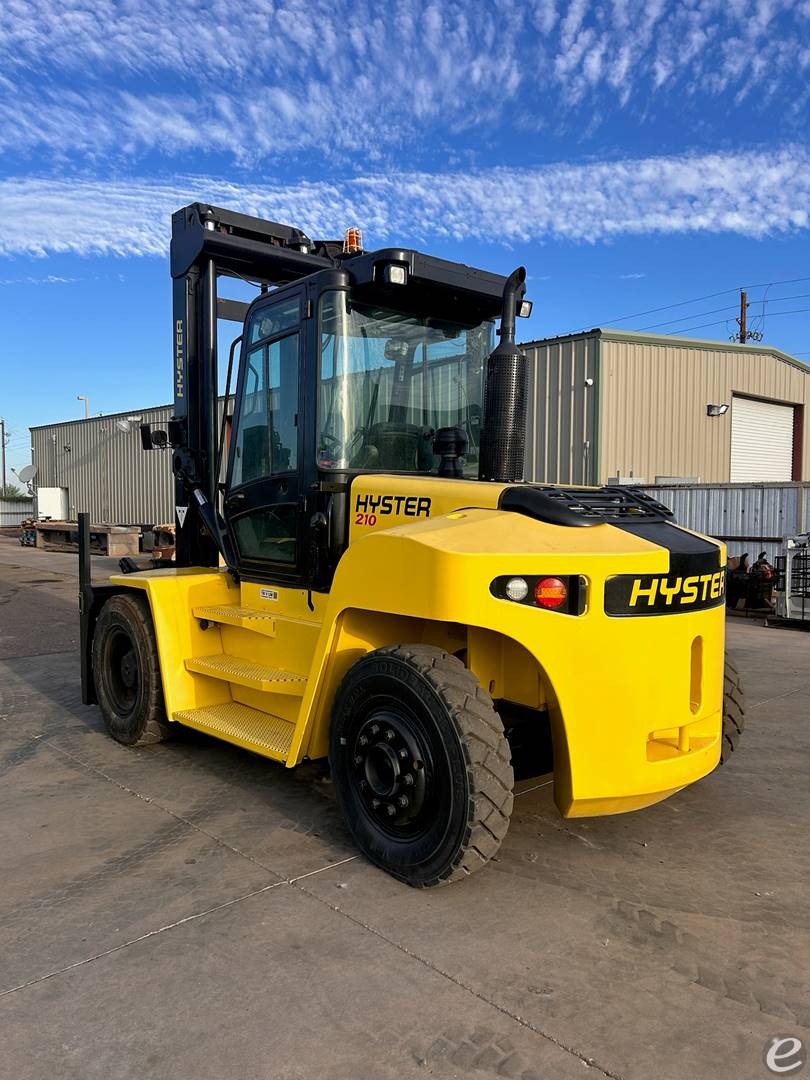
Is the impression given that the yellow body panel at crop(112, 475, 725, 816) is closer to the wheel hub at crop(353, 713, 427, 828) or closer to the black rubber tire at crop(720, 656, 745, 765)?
the wheel hub at crop(353, 713, 427, 828)

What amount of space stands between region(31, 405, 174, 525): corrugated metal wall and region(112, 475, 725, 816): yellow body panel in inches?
954

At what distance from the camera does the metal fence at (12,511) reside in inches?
1698

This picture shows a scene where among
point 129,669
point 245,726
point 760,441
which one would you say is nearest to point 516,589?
point 245,726

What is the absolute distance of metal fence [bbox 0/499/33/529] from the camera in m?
43.1

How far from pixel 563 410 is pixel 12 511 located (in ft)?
117

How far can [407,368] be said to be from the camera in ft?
14.9

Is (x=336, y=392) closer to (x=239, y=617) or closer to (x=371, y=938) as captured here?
(x=239, y=617)

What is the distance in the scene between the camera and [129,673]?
5.42 m

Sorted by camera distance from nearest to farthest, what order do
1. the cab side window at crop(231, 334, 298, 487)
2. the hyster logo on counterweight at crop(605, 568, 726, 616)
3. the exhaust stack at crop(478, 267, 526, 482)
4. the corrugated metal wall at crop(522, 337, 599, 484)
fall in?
the hyster logo on counterweight at crop(605, 568, 726, 616) → the exhaust stack at crop(478, 267, 526, 482) → the cab side window at crop(231, 334, 298, 487) → the corrugated metal wall at crop(522, 337, 599, 484)

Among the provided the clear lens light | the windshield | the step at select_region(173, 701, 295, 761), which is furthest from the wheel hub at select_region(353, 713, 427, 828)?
the windshield

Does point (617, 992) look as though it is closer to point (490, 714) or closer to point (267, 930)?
point (490, 714)

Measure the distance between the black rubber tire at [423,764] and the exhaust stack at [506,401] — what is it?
1282 mm

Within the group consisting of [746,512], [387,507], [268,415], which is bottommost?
[746,512]

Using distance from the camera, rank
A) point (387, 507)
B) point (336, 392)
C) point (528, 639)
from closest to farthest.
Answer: point (528, 639), point (387, 507), point (336, 392)
